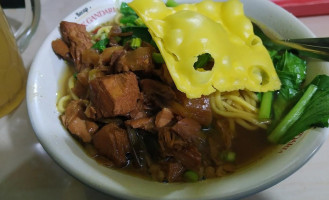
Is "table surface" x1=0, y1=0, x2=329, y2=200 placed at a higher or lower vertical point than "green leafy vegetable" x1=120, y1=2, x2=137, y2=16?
lower

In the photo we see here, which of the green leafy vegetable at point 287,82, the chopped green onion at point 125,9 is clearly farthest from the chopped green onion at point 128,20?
the green leafy vegetable at point 287,82

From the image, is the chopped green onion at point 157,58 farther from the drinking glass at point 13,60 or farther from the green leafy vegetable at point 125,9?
the drinking glass at point 13,60

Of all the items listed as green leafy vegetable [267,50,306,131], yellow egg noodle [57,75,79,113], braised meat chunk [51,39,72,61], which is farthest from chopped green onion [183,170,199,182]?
braised meat chunk [51,39,72,61]

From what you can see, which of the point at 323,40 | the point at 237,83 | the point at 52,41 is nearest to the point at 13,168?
the point at 52,41

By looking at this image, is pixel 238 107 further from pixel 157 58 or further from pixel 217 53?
pixel 157 58

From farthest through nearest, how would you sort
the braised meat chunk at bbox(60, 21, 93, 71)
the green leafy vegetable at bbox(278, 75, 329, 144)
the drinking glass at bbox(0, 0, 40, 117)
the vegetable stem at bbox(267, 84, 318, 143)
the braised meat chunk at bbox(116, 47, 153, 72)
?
the braised meat chunk at bbox(60, 21, 93, 71) → the drinking glass at bbox(0, 0, 40, 117) → the braised meat chunk at bbox(116, 47, 153, 72) → the vegetable stem at bbox(267, 84, 318, 143) → the green leafy vegetable at bbox(278, 75, 329, 144)

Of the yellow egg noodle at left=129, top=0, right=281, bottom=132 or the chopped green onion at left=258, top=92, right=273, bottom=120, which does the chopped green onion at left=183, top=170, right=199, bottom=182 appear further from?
the chopped green onion at left=258, top=92, right=273, bottom=120
